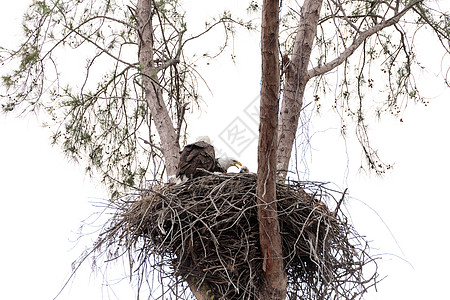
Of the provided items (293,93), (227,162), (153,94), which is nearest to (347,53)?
(293,93)

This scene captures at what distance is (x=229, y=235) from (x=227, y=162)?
0.67 m

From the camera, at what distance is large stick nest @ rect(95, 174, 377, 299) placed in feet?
9.94

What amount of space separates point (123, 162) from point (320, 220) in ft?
7.29

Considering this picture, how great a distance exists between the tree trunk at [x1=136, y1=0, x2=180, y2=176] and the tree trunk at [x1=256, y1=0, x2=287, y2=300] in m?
1.02

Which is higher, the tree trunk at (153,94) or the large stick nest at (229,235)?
the tree trunk at (153,94)

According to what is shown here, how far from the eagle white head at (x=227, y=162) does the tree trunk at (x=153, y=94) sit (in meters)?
0.38

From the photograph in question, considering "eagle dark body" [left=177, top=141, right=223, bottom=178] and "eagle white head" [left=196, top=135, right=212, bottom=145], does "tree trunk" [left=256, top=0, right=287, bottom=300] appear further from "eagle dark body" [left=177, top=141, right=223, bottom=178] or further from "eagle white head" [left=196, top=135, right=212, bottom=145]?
"eagle white head" [left=196, top=135, right=212, bottom=145]

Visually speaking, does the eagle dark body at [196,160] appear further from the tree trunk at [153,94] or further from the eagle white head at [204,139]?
→ the tree trunk at [153,94]

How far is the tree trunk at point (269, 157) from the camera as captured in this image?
9.00ft

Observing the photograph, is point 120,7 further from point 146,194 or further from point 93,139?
point 146,194

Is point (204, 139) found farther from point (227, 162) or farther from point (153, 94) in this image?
point (153, 94)

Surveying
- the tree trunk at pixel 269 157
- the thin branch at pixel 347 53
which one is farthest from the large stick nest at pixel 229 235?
the thin branch at pixel 347 53

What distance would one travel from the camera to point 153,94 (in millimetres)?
4078

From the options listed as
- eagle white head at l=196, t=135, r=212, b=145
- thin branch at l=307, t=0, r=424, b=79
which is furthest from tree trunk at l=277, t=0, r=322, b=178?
eagle white head at l=196, t=135, r=212, b=145
